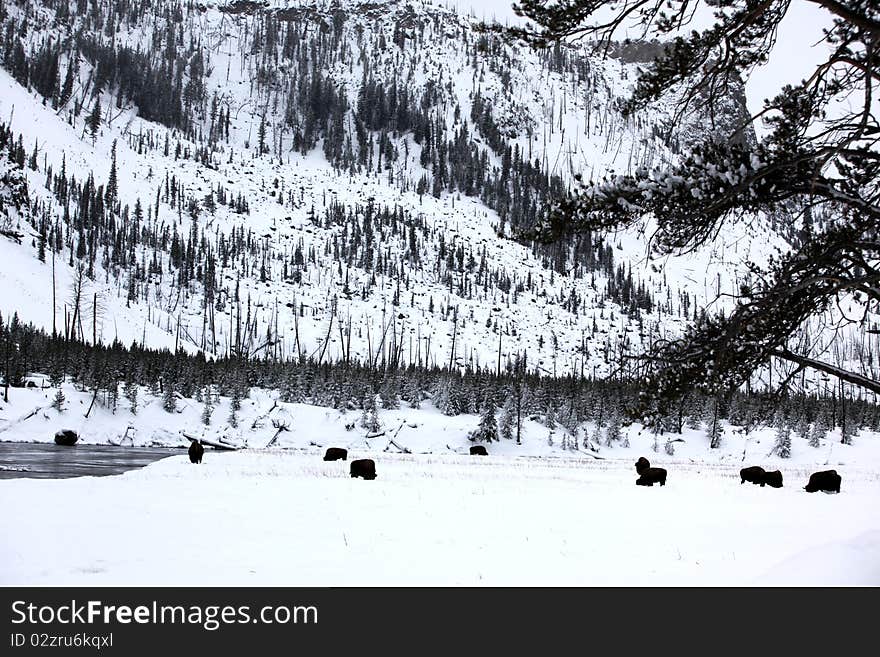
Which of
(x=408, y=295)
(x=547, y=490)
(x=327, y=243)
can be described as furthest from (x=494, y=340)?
(x=547, y=490)

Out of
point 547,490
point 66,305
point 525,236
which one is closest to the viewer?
point 525,236

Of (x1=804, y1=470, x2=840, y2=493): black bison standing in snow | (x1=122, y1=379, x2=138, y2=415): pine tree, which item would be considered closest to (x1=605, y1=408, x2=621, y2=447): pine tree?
(x1=804, y1=470, x2=840, y2=493): black bison standing in snow

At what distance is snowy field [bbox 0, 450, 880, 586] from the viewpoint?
6508mm

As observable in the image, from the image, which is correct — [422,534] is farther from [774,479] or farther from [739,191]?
[774,479]

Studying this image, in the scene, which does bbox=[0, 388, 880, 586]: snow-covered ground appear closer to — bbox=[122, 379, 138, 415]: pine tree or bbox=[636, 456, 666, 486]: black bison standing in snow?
bbox=[636, 456, 666, 486]: black bison standing in snow

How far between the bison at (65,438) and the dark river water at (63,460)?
1.59ft

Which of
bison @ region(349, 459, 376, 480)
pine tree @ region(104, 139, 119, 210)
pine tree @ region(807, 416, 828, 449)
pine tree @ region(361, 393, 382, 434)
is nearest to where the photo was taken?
bison @ region(349, 459, 376, 480)

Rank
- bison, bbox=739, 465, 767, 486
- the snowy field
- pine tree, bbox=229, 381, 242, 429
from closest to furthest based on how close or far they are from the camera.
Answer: the snowy field
bison, bbox=739, 465, 767, 486
pine tree, bbox=229, 381, 242, 429

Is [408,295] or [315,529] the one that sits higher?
[408,295]

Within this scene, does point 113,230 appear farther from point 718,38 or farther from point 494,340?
point 718,38

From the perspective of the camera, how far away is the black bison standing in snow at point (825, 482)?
752 inches

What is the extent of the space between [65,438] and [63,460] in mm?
12352
